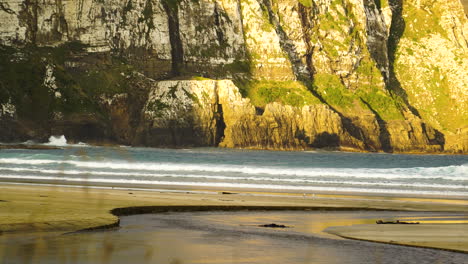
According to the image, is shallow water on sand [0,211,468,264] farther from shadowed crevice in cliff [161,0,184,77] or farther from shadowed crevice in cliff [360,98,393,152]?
shadowed crevice in cliff [360,98,393,152]

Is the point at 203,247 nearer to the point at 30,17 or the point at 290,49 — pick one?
the point at 30,17

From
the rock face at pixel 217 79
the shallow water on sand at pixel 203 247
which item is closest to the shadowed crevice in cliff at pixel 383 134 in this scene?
the rock face at pixel 217 79

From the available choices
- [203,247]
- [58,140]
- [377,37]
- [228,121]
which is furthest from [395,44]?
[203,247]

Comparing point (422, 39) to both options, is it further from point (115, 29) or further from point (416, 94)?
point (115, 29)

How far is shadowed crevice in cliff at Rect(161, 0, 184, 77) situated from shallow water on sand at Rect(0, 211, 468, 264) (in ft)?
412

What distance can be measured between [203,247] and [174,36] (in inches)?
5170

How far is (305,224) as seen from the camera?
14594 mm

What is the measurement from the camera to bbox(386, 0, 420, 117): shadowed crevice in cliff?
168 metres

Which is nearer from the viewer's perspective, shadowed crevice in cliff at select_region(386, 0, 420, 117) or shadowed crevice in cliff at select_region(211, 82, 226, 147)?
shadowed crevice in cliff at select_region(211, 82, 226, 147)

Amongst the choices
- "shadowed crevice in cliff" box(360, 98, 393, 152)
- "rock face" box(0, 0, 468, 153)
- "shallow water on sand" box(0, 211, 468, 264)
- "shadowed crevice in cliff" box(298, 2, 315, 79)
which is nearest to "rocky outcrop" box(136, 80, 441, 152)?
"rock face" box(0, 0, 468, 153)

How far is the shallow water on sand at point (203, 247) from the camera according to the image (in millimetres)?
9359

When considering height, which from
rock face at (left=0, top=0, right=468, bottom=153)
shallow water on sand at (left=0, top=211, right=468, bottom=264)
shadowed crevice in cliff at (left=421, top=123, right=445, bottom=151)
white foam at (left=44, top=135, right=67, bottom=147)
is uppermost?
rock face at (left=0, top=0, right=468, bottom=153)

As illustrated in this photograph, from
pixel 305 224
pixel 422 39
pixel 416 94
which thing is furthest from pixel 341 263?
pixel 422 39

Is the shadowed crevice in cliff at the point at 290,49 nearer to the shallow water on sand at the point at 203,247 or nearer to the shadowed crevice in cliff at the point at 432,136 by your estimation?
the shadowed crevice in cliff at the point at 432,136
